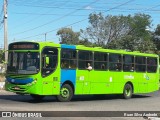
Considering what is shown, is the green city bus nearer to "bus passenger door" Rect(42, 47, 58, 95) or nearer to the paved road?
"bus passenger door" Rect(42, 47, 58, 95)

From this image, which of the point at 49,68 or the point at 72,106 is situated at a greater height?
the point at 49,68

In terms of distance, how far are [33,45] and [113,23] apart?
67404 millimetres

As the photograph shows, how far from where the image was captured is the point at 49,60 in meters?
19.2

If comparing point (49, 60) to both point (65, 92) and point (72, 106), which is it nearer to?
point (65, 92)

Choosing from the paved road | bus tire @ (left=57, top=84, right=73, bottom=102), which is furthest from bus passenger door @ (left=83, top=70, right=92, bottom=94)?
bus tire @ (left=57, top=84, right=73, bottom=102)

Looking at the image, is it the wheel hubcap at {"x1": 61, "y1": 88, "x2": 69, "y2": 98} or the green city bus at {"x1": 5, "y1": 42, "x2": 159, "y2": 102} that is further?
the wheel hubcap at {"x1": 61, "y1": 88, "x2": 69, "y2": 98}

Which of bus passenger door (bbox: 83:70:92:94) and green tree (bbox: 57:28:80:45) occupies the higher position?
green tree (bbox: 57:28:80:45)

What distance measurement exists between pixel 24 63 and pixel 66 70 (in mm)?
2181

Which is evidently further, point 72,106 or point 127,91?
→ point 127,91

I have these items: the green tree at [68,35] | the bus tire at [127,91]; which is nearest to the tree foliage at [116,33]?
the green tree at [68,35]

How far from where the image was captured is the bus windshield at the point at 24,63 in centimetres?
1878

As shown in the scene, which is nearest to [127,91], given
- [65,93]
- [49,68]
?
[65,93]

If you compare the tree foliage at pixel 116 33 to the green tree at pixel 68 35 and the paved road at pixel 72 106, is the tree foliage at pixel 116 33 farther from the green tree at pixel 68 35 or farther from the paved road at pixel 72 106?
the paved road at pixel 72 106

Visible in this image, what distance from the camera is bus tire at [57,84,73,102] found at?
20.0 m
